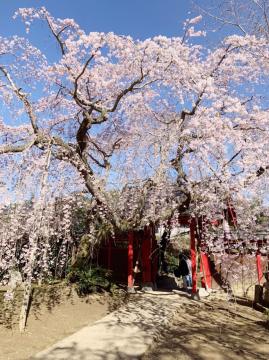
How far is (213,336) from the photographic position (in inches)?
281

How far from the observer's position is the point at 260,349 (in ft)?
20.8

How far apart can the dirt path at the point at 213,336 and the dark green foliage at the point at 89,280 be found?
2.47 metres

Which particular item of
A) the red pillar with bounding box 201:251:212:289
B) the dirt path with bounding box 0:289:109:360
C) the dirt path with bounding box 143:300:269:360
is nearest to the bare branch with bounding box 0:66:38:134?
the dirt path with bounding box 0:289:109:360

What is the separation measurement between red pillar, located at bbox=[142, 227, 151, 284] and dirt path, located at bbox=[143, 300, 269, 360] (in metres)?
2.17

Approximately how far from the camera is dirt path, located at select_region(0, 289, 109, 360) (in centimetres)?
581

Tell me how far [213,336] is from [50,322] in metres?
3.34

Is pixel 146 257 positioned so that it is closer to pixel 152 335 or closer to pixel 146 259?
pixel 146 259

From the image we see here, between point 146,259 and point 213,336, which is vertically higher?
point 146,259

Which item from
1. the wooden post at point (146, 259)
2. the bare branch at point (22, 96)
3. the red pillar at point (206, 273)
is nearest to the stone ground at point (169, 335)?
the wooden post at point (146, 259)

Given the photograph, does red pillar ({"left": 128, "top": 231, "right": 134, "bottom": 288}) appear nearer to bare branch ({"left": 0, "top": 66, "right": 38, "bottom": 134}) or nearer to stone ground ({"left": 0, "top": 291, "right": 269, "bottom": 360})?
stone ground ({"left": 0, "top": 291, "right": 269, "bottom": 360})

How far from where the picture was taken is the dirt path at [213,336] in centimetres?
591

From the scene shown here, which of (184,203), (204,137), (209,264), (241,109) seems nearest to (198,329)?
(184,203)

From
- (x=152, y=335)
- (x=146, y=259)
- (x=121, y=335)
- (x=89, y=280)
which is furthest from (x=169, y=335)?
(x=146, y=259)

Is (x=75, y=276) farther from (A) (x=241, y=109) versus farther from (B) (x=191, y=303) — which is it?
(A) (x=241, y=109)
